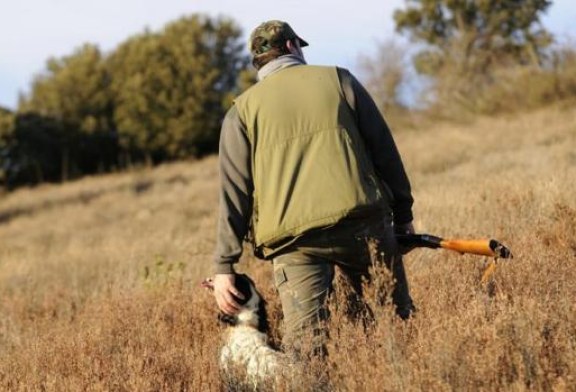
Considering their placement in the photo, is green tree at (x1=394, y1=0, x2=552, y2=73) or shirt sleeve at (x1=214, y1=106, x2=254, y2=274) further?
green tree at (x1=394, y1=0, x2=552, y2=73)

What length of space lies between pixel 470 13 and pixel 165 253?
23697 millimetres

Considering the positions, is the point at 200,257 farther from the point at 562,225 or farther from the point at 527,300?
the point at 527,300

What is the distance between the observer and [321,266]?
3580 millimetres

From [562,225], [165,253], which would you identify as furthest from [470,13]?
[562,225]

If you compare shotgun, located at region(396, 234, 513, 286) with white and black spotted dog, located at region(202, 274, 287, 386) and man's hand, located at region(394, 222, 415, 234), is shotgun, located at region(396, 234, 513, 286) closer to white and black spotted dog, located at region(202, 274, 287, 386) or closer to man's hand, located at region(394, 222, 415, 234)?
man's hand, located at region(394, 222, 415, 234)

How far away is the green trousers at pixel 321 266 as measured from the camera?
350 centimetres

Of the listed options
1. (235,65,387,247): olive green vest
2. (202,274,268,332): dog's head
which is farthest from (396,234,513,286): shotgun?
(202,274,268,332): dog's head

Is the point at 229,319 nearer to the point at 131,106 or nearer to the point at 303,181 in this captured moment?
the point at 303,181

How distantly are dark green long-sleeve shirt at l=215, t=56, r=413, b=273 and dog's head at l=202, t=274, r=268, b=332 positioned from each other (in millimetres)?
186

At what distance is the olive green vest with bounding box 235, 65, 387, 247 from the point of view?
3.42 metres

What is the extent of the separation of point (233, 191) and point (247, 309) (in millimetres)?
614

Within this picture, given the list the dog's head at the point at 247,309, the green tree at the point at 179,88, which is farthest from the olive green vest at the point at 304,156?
the green tree at the point at 179,88

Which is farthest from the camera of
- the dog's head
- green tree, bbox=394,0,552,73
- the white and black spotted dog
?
green tree, bbox=394,0,552,73

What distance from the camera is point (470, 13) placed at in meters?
30.2
